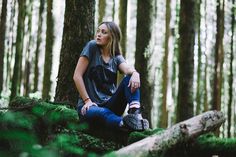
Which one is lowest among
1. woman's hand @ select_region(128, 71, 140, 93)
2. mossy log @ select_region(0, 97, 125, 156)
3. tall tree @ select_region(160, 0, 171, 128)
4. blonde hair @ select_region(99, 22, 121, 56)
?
tall tree @ select_region(160, 0, 171, 128)

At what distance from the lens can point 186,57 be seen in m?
9.23

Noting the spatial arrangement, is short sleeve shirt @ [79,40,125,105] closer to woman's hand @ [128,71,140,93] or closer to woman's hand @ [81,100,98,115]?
woman's hand @ [81,100,98,115]

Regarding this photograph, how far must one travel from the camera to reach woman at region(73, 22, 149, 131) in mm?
4672

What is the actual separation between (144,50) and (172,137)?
636 cm

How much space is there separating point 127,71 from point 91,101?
512 mm

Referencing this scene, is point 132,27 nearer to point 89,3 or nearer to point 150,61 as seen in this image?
point 150,61

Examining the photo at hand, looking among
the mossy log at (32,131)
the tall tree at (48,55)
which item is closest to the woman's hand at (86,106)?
the mossy log at (32,131)

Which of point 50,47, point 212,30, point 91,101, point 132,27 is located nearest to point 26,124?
point 91,101

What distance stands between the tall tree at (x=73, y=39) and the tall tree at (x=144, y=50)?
2.53m

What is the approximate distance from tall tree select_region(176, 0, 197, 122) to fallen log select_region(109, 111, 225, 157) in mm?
4921

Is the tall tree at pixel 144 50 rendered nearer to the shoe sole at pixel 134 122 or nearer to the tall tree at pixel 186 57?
the tall tree at pixel 186 57

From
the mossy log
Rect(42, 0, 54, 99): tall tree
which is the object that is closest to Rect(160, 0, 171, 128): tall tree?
Rect(42, 0, 54, 99): tall tree

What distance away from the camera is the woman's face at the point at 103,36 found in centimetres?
522

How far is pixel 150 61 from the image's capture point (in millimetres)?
9820
